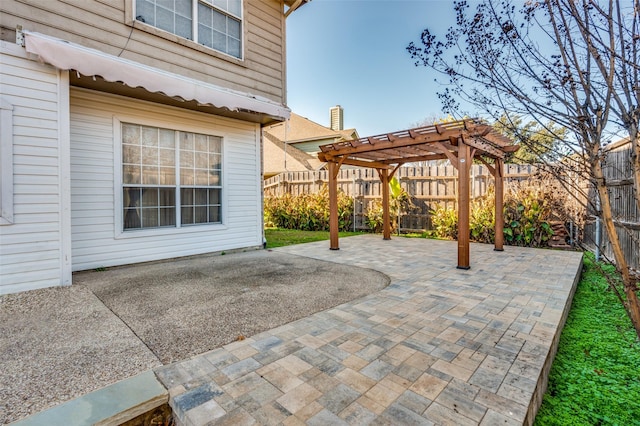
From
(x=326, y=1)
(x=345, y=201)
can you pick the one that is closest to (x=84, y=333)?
(x=345, y=201)

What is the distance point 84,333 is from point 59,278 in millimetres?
2171

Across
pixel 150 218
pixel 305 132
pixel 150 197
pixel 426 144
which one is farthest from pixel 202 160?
pixel 305 132

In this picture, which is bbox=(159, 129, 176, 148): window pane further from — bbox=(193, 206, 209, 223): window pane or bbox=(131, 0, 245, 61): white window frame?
bbox=(131, 0, 245, 61): white window frame

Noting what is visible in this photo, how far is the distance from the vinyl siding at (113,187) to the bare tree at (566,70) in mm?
5790

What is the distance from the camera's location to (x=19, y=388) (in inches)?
83.9

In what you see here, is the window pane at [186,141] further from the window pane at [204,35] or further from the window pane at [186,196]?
the window pane at [204,35]

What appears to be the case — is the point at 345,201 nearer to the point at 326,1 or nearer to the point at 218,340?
the point at 326,1

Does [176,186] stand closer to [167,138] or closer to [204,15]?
[167,138]

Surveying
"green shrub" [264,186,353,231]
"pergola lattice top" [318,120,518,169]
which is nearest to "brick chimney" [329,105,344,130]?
"green shrub" [264,186,353,231]

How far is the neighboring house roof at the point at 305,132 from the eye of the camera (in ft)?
72.3

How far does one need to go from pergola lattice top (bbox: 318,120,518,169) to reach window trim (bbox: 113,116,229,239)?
261 centimetres

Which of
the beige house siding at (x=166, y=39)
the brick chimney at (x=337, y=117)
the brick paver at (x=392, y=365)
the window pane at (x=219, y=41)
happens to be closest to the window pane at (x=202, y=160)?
the beige house siding at (x=166, y=39)

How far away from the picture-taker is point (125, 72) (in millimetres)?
4734

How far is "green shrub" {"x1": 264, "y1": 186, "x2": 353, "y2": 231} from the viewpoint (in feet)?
41.0
